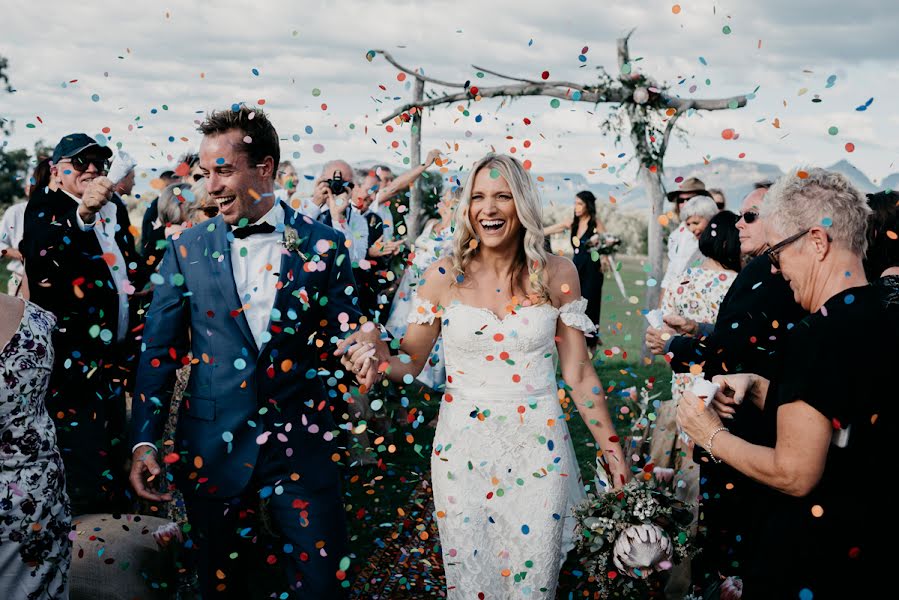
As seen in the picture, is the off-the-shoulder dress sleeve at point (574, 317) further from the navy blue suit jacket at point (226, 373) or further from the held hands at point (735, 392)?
the navy blue suit jacket at point (226, 373)

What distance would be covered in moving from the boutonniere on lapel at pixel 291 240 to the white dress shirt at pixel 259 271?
0.12 ft

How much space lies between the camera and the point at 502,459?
11.8ft

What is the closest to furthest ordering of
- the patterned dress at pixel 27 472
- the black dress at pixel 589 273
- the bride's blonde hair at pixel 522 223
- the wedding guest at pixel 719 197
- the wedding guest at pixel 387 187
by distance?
the patterned dress at pixel 27 472 < the bride's blonde hair at pixel 522 223 < the wedding guest at pixel 387 187 < the wedding guest at pixel 719 197 < the black dress at pixel 589 273

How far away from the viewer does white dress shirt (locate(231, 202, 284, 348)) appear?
335 centimetres

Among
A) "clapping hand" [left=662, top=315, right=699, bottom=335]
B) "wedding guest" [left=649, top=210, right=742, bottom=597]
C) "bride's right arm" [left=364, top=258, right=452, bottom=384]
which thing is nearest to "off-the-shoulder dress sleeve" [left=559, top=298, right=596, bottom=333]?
"bride's right arm" [left=364, top=258, right=452, bottom=384]

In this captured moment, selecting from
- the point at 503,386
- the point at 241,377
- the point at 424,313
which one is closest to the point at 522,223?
the point at 424,313

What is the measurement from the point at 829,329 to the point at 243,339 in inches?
82.2

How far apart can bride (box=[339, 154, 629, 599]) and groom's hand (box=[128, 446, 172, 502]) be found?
0.97 meters

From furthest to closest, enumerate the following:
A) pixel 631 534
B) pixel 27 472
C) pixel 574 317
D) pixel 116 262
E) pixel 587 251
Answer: pixel 587 251 < pixel 116 262 < pixel 631 534 < pixel 574 317 < pixel 27 472

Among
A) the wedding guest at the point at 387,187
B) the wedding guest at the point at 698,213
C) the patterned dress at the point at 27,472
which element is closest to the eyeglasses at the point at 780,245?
the patterned dress at the point at 27,472

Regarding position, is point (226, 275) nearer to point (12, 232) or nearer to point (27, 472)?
point (27, 472)

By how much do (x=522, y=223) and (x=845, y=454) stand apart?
169 cm

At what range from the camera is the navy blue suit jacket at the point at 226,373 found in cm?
328

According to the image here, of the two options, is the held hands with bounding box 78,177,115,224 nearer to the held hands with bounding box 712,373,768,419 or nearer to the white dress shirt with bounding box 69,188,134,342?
the white dress shirt with bounding box 69,188,134,342
